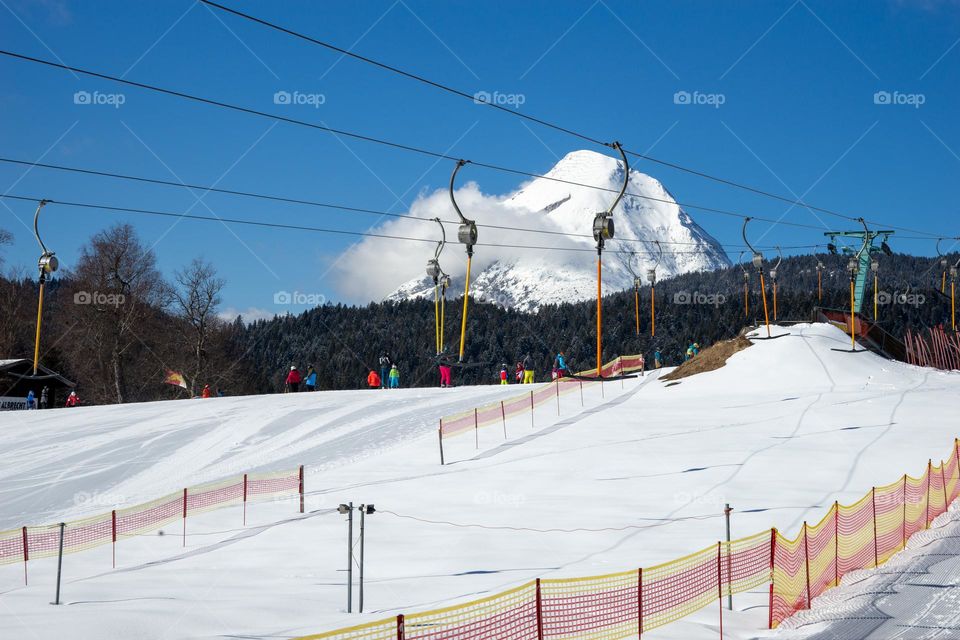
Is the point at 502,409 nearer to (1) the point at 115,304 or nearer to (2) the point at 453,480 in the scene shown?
(2) the point at 453,480

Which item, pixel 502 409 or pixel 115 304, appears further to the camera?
pixel 115 304

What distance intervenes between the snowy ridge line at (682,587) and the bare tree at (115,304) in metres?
44.6

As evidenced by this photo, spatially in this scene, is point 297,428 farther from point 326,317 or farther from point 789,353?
point 326,317

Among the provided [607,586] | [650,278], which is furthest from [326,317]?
[607,586]

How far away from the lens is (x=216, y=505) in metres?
18.2

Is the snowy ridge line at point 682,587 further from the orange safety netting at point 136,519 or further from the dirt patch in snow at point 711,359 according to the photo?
the dirt patch in snow at point 711,359

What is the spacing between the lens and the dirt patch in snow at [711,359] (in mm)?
36375

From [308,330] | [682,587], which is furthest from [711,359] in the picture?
[308,330]

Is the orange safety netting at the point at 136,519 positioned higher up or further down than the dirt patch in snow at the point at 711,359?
further down

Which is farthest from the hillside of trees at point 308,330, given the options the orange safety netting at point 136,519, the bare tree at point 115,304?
the orange safety netting at point 136,519

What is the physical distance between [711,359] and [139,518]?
2686cm

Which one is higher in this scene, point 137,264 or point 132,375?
point 137,264

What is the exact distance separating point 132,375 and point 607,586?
5624cm

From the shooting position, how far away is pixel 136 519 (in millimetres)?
17078
